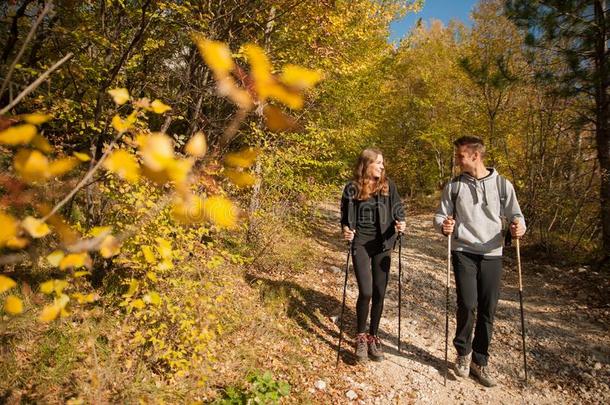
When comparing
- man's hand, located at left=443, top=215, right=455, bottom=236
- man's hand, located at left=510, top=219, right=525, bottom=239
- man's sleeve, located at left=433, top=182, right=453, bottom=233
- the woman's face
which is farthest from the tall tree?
the woman's face

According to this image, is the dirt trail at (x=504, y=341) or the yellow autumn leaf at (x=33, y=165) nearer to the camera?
the yellow autumn leaf at (x=33, y=165)

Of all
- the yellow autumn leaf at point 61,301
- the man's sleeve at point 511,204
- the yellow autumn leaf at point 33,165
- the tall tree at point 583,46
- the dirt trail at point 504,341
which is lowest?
the dirt trail at point 504,341

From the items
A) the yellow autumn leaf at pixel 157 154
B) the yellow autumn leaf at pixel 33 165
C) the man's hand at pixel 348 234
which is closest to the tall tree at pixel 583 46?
the man's hand at pixel 348 234

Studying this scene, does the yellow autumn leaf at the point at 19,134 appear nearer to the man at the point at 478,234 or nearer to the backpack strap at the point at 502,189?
the man at the point at 478,234

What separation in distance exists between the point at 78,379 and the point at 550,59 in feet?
32.5

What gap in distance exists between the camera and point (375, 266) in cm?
399

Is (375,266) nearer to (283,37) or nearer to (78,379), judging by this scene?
(78,379)

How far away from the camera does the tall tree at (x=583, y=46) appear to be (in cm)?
692

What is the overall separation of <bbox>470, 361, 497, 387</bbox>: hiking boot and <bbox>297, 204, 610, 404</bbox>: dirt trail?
56 millimetres

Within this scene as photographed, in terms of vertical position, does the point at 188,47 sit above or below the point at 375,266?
above

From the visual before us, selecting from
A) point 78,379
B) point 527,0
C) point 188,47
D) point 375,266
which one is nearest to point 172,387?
point 78,379

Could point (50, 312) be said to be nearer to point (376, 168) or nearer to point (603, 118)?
point (376, 168)

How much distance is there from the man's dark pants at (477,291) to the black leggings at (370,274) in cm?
72

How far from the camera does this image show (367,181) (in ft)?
13.2
